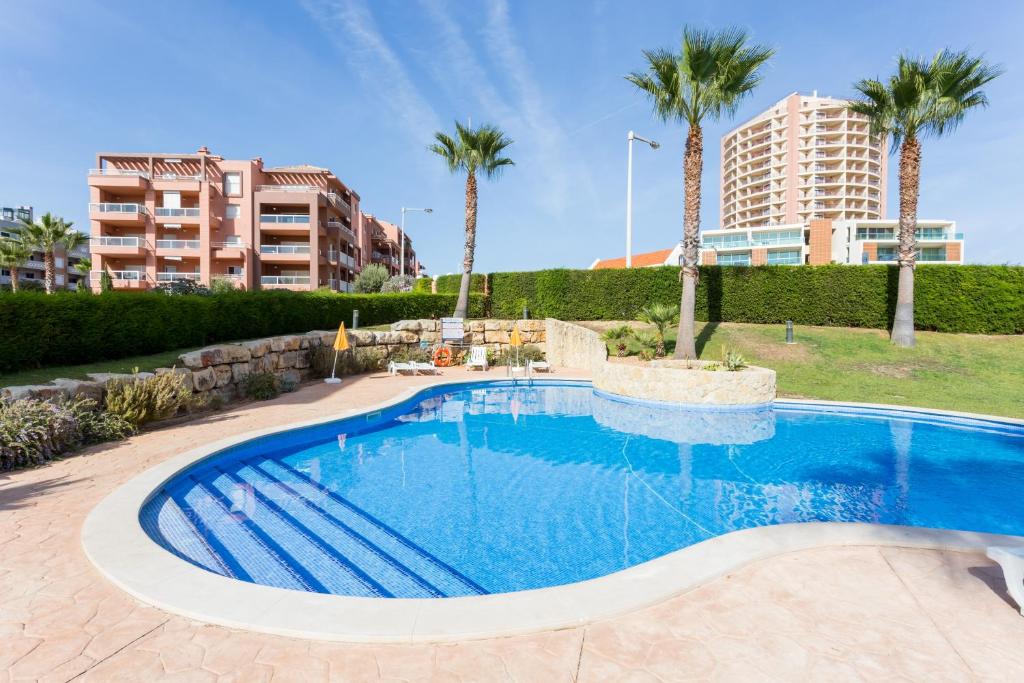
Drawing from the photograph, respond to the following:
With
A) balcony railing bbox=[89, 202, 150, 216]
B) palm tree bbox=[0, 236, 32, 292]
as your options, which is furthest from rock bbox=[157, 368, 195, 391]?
palm tree bbox=[0, 236, 32, 292]

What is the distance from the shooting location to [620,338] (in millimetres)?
16266

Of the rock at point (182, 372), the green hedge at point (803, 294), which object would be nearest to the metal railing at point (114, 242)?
the green hedge at point (803, 294)

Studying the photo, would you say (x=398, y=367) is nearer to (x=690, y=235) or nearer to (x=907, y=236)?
(x=690, y=235)

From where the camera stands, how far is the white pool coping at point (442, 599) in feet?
9.03

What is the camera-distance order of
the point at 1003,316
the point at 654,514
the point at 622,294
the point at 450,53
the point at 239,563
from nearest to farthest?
the point at 239,563 → the point at 654,514 → the point at 450,53 → the point at 1003,316 → the point at 622,294

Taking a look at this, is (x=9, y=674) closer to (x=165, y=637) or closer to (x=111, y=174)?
(x=165, y=637)

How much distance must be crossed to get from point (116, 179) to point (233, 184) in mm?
7651

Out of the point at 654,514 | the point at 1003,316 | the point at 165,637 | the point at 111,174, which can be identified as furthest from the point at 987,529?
the point at 111,174

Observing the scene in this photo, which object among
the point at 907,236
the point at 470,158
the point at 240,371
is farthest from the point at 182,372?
the point at 907,236

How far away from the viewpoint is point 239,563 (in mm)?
4133

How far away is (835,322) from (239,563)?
69.6ft

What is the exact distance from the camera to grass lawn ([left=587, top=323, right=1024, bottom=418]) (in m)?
12.4

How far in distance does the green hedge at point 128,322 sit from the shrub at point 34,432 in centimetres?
247

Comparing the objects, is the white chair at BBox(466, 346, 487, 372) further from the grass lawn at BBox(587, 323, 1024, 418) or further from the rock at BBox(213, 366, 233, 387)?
the rock at BBox(213, 366, 233, 387)
